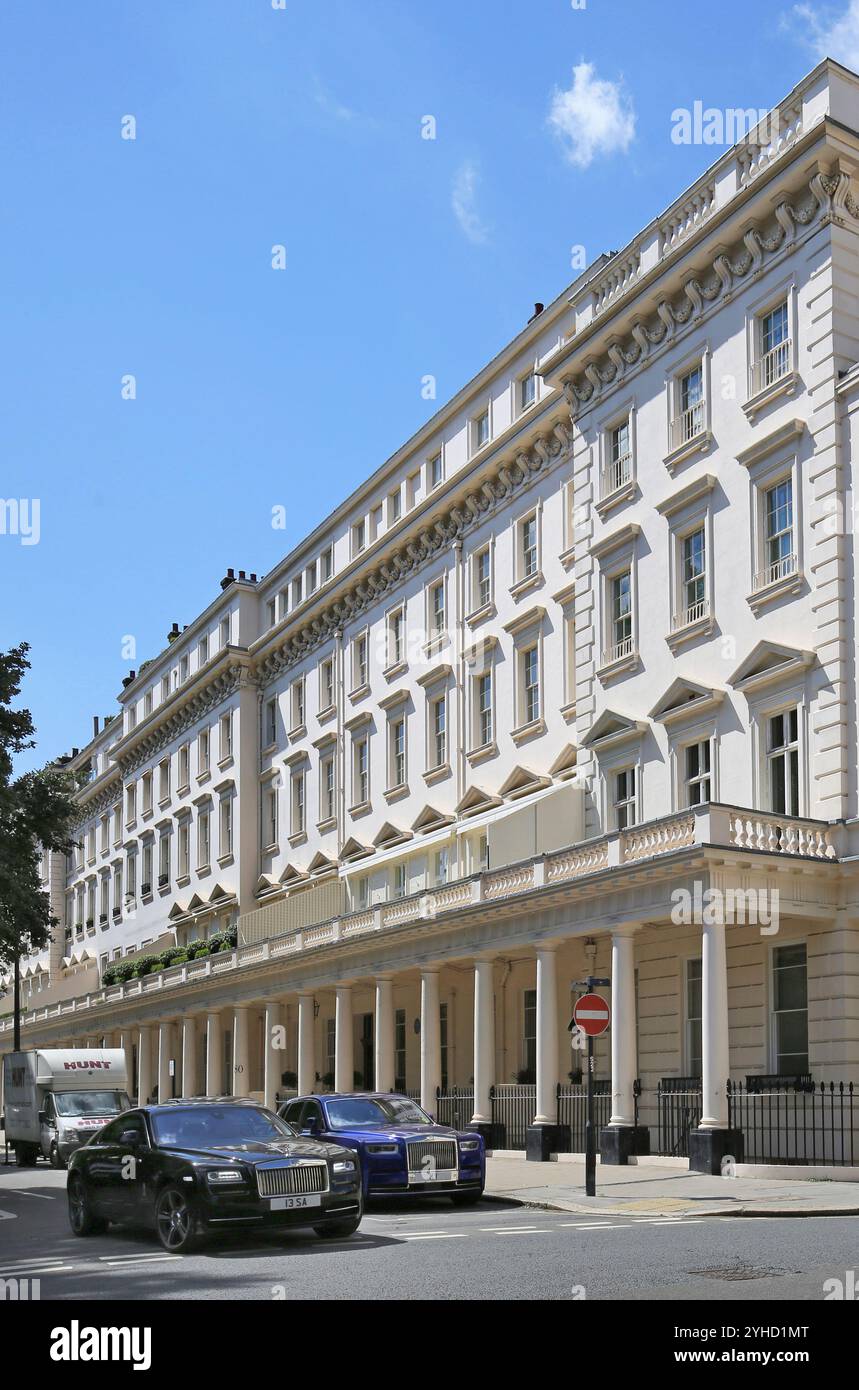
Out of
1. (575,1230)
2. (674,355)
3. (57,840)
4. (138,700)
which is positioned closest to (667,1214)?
(575,1230)

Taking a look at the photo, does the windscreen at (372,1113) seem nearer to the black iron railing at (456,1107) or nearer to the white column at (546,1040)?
the white column at (546,1040)

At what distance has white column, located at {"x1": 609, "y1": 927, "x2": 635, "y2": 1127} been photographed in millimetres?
26766

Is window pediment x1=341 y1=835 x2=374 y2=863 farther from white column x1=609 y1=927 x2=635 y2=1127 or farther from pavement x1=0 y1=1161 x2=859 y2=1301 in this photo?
pavement x1=0 y1=1161 x2=859 y2=1301

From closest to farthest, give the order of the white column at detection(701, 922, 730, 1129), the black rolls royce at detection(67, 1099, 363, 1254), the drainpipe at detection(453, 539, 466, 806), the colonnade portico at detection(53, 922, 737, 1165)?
the black rolls royce at detection(67, 1099, 363, 1254) → the white column at detection(701, 922, 730, 1129) → the colonnade portico at detection(53, 922, 737, 1165) → the drainpipe at detection(453, 539, 466, 806)

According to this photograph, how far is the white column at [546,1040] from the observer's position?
28.9 meters

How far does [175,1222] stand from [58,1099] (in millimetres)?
23526

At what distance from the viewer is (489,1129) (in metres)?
31.5

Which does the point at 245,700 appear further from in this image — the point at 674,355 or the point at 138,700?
the point at 674,355

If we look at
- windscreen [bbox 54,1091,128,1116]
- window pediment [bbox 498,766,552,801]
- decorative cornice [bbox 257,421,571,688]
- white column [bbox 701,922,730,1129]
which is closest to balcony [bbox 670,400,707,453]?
decorative cornice [bbox 257,421,571,688]

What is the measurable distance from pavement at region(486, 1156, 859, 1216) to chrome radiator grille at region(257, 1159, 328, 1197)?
4690mm

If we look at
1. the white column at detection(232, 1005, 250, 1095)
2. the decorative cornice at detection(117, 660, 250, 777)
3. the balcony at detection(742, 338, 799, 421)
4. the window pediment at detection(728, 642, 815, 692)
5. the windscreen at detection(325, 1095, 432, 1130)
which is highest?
the balcony at detection(742, 338, 799, 421)

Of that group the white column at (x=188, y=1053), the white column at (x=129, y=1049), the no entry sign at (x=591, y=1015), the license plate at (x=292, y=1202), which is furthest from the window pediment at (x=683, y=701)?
the white column at (x=129, y=1049)
